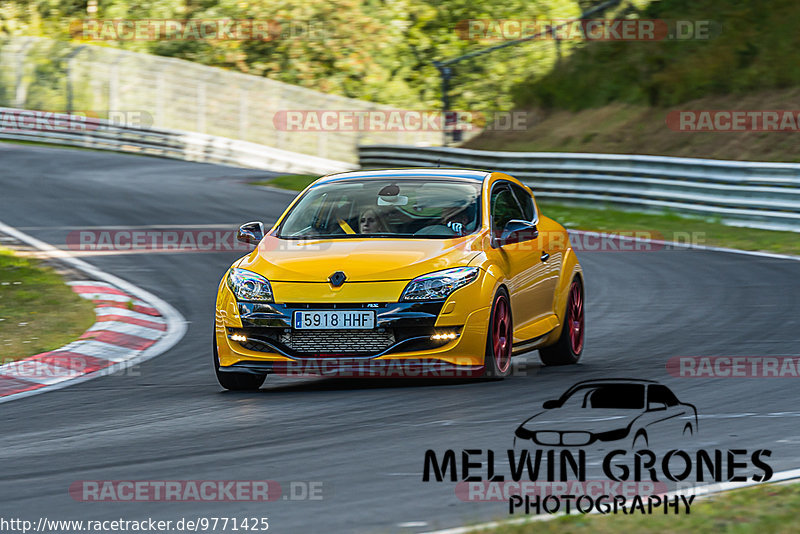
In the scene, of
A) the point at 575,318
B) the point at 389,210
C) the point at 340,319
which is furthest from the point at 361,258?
the point at 575,318

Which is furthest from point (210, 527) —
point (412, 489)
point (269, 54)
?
point (269, 54)

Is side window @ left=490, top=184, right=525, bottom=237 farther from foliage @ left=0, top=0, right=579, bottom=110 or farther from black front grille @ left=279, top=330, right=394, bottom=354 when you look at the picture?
foliage @ left=0, top=0, right=579, bottom=110

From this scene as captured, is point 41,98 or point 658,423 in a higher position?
point 41,98

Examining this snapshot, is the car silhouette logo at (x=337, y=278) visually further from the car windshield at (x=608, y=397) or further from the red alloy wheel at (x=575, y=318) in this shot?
the red alloy wheel at (x=575, y=318)

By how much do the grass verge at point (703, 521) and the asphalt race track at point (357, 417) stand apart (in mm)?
309

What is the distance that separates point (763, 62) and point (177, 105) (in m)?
18.7

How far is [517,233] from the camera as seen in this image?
9391 mm

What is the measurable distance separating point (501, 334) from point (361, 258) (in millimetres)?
1081

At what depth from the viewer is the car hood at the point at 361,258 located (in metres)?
8.54

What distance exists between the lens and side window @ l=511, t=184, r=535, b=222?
10.5 metres

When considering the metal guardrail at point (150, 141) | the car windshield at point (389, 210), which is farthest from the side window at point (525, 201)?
the metal guardrail at point (150, 141)

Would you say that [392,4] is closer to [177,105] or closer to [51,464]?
[177,105]

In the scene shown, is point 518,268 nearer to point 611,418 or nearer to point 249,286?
point 249,286

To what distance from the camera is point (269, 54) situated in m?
45.4
